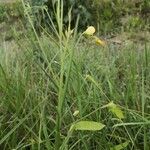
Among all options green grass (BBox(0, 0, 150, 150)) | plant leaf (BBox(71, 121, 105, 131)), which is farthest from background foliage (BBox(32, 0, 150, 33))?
plant leaf (BBox(71, 121, 105, 131))

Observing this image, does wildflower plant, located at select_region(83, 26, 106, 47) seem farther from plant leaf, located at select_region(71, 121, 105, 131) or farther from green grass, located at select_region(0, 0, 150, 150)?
plant leaf, located at select_region(71, 121, 105, 131)

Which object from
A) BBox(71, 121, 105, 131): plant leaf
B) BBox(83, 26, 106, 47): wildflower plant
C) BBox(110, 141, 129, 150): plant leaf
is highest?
BBox(83, 26, 106, 47): wildflower plant

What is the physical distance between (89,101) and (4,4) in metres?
4.67

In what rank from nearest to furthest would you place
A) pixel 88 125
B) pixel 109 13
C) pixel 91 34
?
pixel 88 125
pixel 91 34
pixel 109 13

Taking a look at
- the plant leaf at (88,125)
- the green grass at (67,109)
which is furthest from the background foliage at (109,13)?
the plant leaf at (88,125)

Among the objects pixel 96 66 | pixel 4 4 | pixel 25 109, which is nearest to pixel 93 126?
pixel 25 109

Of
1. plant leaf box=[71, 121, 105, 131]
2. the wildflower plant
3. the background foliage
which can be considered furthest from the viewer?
A: the background foliage

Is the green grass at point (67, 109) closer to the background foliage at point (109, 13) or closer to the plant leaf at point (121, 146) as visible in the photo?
the plant leaf at point (121, 146)

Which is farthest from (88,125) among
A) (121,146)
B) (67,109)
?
(67,109)

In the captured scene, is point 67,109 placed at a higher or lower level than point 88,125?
lower

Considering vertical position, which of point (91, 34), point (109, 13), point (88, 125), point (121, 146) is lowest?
point (109, 13)

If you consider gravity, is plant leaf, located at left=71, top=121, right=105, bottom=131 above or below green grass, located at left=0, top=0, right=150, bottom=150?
above

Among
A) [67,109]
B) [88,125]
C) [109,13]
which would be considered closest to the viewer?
[88,125]

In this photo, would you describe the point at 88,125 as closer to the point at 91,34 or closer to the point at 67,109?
the point at 91,34
